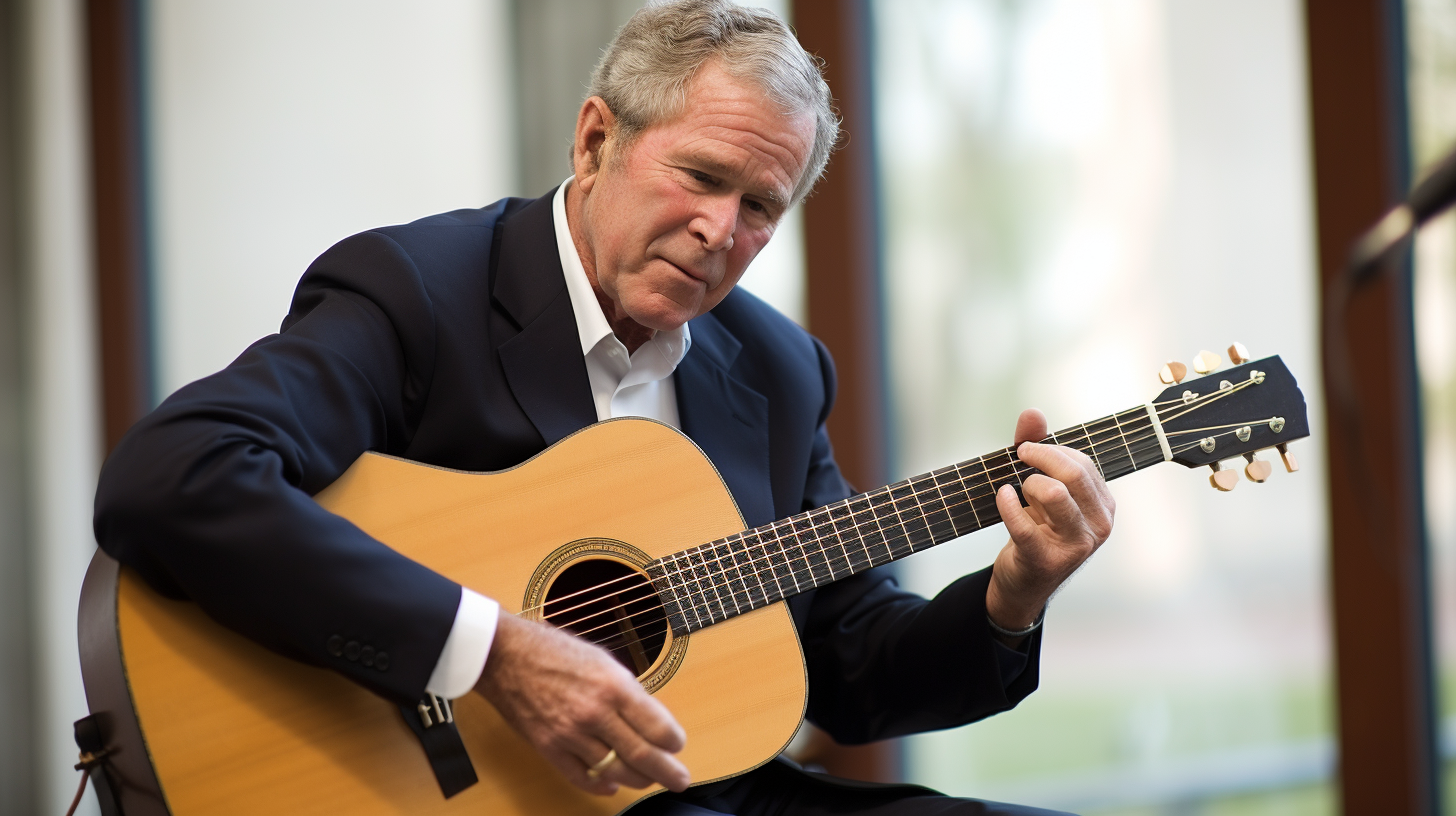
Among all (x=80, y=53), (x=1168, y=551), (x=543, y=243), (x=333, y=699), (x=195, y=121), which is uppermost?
(x=80, y=53)

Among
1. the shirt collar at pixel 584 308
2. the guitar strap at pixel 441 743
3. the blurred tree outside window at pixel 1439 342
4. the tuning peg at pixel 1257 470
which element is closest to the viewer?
the guitar strap at pixel 441 743

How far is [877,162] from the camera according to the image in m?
2.89

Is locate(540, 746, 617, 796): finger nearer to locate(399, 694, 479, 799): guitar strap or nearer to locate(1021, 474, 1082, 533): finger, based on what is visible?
locate(399, 694, 479, 799): guitar strap

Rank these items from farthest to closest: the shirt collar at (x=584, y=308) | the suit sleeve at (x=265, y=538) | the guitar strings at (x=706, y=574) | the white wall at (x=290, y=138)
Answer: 1. the white wall at (x=290, y=138)
2. the shirt collar at (x=584, y=308)
3. the guitar strings at (x=706, y=574)
4. the suit sleeve at (x=265, y=538)

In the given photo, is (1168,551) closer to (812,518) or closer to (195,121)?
(812,518)

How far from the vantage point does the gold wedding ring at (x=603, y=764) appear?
126 cm

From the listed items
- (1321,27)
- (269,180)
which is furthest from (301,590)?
(269,180)

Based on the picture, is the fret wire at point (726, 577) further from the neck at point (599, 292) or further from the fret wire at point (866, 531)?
the neck at point (599, 292)

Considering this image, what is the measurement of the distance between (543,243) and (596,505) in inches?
17.8

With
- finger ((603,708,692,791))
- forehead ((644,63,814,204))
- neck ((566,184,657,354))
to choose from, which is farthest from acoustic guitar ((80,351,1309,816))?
forehead ((644,63,814,204))

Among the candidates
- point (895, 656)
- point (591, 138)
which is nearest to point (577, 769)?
point (895, 656)

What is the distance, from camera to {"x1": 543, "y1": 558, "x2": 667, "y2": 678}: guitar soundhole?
142 cm

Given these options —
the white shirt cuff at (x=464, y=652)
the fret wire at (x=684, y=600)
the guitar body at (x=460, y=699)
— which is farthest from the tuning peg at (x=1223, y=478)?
the white shirt cuff at (x=464, y=652)

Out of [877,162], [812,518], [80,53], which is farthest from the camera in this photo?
[80,53]
